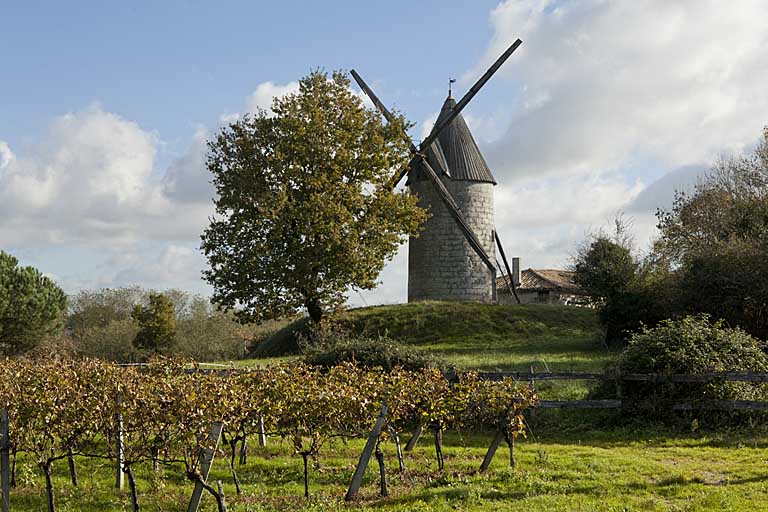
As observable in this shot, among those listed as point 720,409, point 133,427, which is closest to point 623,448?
point 720,409

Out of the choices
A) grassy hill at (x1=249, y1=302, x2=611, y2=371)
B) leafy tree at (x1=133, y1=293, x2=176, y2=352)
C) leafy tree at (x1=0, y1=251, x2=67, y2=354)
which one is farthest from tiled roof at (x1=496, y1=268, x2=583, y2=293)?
leafy tree at (x1=0, y1=251, x2=67, y2=354)

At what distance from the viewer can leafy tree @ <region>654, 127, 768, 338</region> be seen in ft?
77.0

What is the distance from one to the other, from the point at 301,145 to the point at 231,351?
1556cm

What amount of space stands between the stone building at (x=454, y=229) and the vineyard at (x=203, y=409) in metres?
26.1

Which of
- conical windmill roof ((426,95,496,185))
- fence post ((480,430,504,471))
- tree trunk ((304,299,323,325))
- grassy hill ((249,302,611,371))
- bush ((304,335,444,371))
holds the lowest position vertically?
fence post ((480,430,504,471))

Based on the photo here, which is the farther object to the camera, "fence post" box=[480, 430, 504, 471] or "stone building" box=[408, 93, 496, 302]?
"stone building" box=[408, 93, 496, 302]

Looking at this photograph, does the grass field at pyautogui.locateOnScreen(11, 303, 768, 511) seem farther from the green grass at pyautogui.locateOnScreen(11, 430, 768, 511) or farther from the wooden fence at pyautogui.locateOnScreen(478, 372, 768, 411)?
the wooden fence at pyautogui.locateOnScreen(478, 372, 768, 411)

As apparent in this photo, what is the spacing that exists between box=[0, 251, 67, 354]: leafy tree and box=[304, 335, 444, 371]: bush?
27069 millimetres

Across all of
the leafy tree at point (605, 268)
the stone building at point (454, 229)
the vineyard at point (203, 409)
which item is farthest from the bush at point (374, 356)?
the stone building at point (454, 229)

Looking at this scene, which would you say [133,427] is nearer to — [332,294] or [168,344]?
[332,294]

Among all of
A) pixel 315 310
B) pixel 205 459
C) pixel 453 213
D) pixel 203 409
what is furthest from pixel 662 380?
pixel 453 213

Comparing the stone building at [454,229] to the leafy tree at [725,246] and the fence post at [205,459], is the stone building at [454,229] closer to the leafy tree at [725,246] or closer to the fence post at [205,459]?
the leafy tree at [725,246]

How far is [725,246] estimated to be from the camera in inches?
969

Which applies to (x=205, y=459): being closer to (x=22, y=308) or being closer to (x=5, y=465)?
(x=5, y=465)
